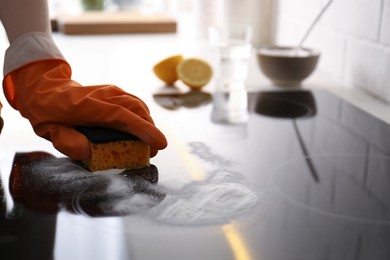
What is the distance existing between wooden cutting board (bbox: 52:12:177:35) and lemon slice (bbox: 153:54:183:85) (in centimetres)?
63

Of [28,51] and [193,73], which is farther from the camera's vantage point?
[193,73]

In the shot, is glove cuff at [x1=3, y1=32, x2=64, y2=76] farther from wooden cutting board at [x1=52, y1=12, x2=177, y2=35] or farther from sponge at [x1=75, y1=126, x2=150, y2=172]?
wooden cutting board at [x1=52, y1=12, x2=177, y2=35]

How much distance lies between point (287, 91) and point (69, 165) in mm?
590

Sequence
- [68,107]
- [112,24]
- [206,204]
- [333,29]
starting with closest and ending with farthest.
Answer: [206,204] → [68,107] → [333,29] → [112,24]

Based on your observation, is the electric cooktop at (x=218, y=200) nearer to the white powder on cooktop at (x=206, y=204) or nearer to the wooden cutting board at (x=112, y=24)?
the white powder on cooktop at (x=206, y=204)

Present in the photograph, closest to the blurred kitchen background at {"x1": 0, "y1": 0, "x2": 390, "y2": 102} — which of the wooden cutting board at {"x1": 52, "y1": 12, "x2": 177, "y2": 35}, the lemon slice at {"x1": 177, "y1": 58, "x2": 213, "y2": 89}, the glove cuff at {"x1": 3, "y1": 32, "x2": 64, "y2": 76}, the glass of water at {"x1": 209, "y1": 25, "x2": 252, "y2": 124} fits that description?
the wooden cutting board at {"x1": 52, "y1": 12, "x2": 177, "y2": 35}

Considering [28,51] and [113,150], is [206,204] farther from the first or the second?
[28,51]

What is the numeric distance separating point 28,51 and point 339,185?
47 centimetres

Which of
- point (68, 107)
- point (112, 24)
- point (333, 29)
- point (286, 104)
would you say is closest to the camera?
point (68, 107)

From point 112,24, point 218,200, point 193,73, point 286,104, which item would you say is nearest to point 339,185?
point 218,200

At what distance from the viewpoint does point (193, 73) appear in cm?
116

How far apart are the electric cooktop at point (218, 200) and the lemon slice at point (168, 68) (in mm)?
274

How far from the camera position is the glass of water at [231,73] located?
1021mm

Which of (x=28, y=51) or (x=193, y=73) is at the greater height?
(x=28, y=51)
